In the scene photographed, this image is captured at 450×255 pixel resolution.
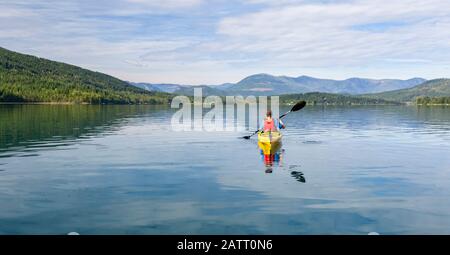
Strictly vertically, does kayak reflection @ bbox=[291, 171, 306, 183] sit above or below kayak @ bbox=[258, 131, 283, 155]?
below

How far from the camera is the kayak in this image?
41.6 meters

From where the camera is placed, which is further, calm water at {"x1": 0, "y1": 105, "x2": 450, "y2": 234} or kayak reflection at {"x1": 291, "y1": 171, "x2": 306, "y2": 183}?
kayak reflection at {"x1": 291, "y1": 171, "x2": 306, "y2": 183}

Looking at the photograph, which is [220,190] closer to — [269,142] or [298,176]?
[298,176]

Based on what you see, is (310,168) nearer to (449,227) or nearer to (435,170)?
(435,170)

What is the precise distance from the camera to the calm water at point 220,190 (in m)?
18.1

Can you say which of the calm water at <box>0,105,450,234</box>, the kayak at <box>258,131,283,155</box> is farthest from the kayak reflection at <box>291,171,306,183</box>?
the kayak at <box>258,131,283,155</box>

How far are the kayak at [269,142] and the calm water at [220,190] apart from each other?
46.0 inches

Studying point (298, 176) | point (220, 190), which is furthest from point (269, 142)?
point (220, 190)

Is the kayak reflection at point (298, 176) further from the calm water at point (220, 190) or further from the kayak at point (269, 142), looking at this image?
the kayak at point (269, 142)

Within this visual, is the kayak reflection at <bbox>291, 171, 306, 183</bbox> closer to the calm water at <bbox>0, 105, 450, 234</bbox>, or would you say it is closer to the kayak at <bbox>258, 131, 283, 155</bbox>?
the calm water at <bbox>0, 105, 450, 234</bbox>

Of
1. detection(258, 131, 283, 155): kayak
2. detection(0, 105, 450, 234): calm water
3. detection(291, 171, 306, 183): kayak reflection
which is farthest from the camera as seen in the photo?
detection(258, 131, 283, 155): kayak

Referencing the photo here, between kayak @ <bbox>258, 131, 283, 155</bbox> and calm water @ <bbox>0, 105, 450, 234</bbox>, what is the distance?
117cm

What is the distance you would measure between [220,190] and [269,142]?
703 inches
